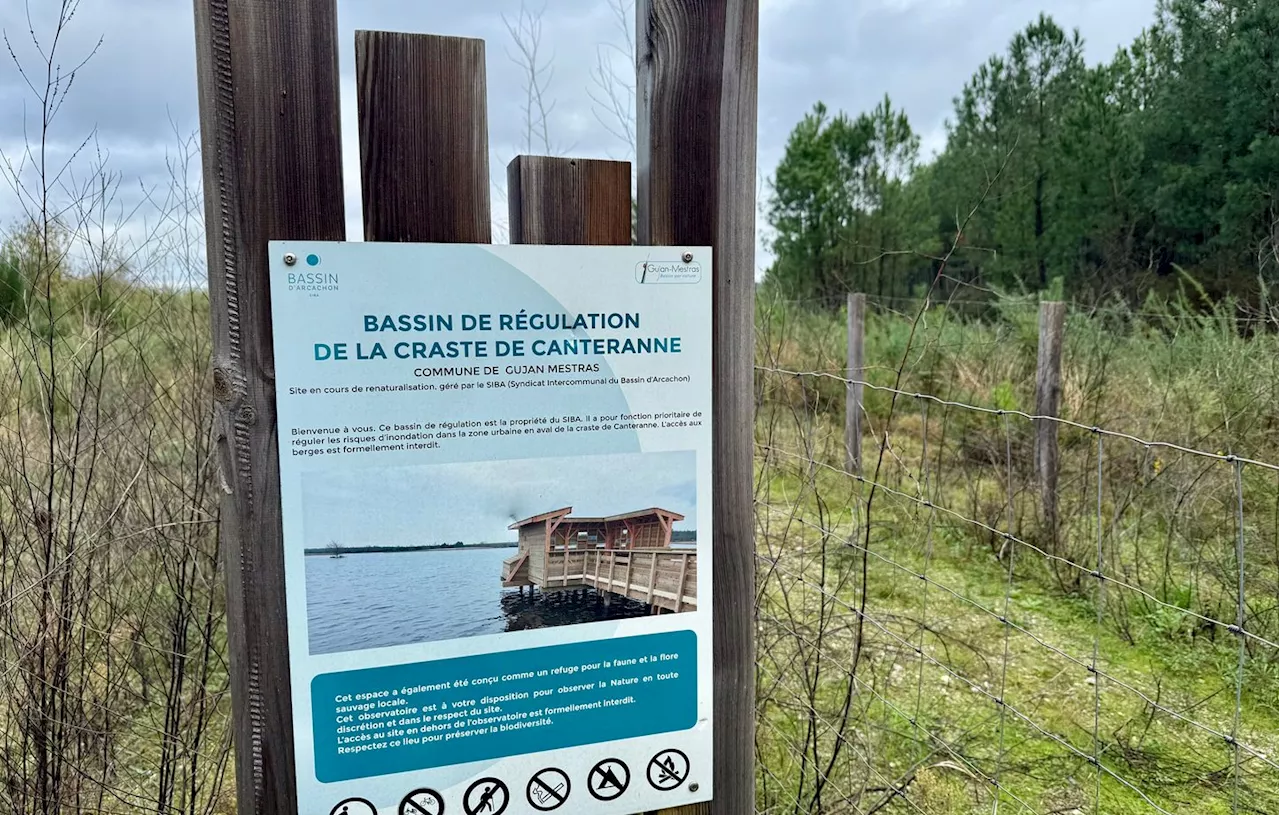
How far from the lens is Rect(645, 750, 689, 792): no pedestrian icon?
4.05ft

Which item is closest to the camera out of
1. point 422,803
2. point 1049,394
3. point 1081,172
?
point 422,803

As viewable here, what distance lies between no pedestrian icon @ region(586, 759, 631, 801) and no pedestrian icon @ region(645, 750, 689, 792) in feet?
0.13

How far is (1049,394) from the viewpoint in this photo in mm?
4793

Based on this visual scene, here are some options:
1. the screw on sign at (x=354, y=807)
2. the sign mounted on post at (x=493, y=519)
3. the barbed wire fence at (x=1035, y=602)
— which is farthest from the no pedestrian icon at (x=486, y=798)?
the barbed wire fence at (x=1035, y=602)

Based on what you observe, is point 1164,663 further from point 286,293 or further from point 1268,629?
point 286,293

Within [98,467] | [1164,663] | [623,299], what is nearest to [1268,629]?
[1164,663]

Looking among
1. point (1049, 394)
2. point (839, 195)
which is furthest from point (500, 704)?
point (839, 195)

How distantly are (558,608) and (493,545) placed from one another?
133 millimetres

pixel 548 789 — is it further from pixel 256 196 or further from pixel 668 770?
pixel 256 196

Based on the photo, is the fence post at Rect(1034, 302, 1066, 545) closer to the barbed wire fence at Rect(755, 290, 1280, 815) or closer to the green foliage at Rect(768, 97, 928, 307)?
the barbed wire fence at Rect(755, 290, 1280, 815)

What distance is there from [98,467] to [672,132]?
270 cm

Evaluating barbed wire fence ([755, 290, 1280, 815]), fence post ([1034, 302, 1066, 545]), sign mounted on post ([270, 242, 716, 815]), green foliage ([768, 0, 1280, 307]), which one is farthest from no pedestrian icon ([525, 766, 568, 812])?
green foliage ([768, 0, 1280, 307])

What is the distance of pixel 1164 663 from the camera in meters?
3.57

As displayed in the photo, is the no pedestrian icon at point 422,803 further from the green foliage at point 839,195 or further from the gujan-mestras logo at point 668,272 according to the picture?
the green foliage at point 839,195
